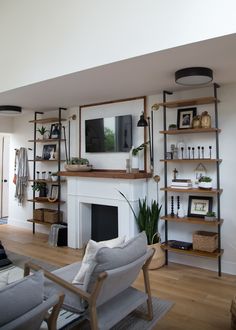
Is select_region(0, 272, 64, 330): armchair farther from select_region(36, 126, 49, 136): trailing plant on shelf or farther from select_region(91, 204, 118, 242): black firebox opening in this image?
select_region(36, 126, 49, 136): trailing plant on shelf

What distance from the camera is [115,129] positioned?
4.52m

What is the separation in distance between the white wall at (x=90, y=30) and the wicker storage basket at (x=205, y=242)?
2.26 m

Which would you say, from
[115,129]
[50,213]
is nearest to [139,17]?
[115,129]

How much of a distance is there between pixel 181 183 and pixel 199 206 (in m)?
0.39

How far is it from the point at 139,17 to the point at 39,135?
12.3ft

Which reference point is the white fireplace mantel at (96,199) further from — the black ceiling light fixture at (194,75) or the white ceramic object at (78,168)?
the black ceiling light fixture at (194,75)

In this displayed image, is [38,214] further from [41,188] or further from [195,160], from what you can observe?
[195,160]

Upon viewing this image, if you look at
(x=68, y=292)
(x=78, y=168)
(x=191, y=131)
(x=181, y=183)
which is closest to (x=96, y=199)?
(x=78, y=168)

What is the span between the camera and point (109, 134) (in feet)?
15.1

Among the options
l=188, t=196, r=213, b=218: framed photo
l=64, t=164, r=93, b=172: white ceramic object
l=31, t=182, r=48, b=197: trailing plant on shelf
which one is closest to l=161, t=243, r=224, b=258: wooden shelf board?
l=188, t=196, r=213, b=218: framed photo

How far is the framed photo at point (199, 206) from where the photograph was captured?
3744mm

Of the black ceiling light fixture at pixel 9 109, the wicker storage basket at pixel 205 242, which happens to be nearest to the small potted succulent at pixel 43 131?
the black ceiling light fixture at pixel 9 109

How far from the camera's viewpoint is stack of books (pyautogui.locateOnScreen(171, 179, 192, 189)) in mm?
3732

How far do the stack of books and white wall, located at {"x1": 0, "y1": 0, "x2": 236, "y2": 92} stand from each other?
1793 millimetres
